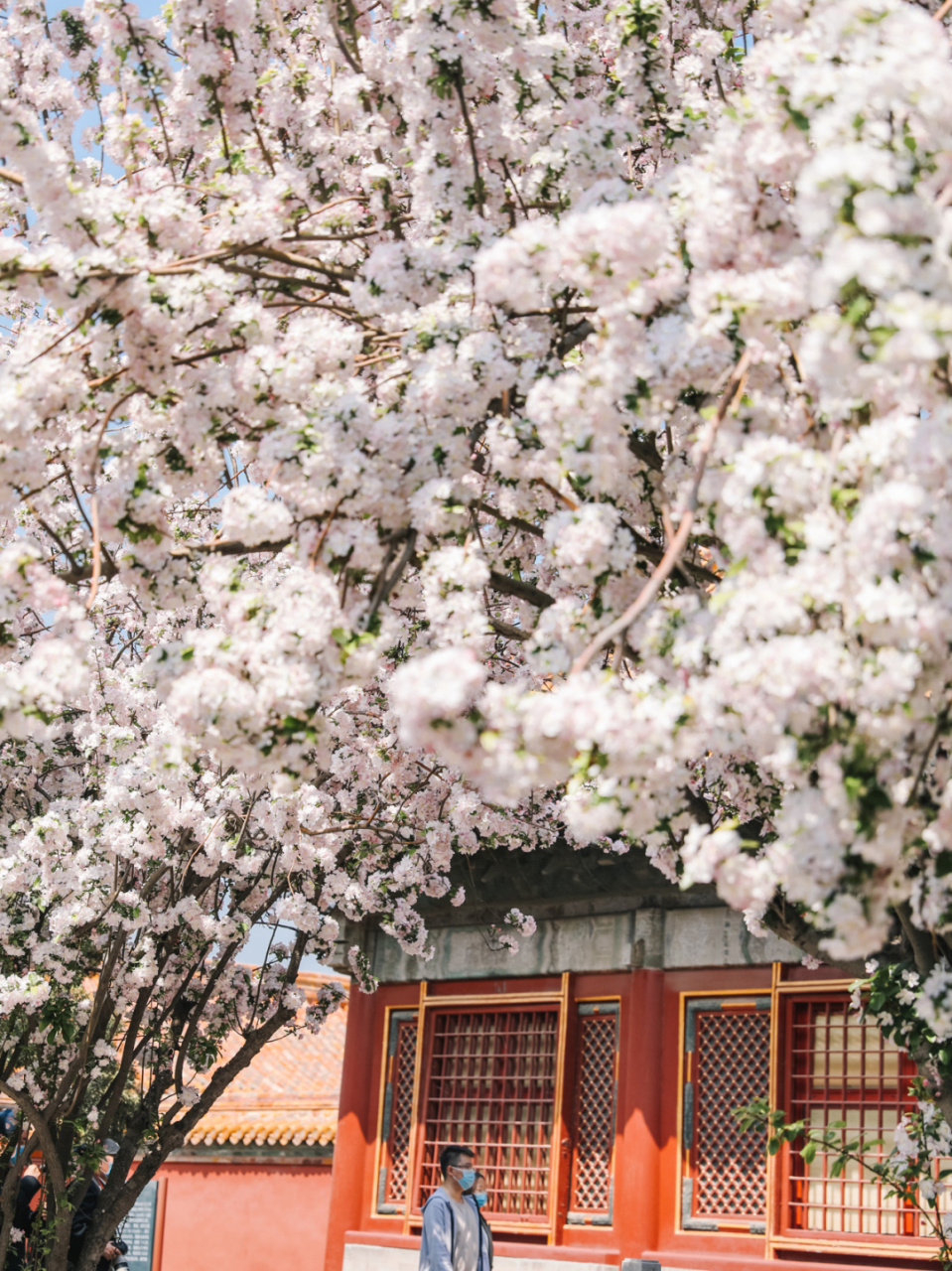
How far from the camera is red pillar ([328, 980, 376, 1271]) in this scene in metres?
12.6

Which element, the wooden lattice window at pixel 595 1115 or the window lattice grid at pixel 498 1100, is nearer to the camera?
the wooden lattice window at pixel 595 1115

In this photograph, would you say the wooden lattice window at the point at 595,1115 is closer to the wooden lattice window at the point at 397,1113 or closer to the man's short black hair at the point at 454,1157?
the wooden lattice window at the point at 397,1113

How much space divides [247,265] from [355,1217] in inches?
376

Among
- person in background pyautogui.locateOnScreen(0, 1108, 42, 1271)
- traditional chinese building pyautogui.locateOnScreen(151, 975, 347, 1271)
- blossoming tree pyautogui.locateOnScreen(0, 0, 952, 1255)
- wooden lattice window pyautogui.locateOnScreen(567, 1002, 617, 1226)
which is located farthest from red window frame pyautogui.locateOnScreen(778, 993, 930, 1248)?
traditional chinese building pyautogui.locateOnScreen(151, 975, 347, 1271)

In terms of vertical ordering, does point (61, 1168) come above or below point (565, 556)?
below

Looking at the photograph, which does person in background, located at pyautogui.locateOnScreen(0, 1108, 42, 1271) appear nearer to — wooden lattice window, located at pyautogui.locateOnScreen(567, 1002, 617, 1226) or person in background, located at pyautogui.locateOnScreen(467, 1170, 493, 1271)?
person in background, located at pyautogui.locateOnScreen(467, 1170, 493, 1271)

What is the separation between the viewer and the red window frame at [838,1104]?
950 cm

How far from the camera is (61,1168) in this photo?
9.62 meters

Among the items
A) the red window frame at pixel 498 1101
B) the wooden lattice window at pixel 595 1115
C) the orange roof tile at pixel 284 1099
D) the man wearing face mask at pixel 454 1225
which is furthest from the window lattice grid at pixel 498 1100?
the man wearing face mask at pixel 454 1225

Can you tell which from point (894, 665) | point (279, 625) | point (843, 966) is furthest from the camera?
point (843, 966)

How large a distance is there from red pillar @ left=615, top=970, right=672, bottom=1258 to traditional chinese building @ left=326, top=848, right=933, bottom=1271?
0.02m

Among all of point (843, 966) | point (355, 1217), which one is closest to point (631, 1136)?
point (355, 1217)

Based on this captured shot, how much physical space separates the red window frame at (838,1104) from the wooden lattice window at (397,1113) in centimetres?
378

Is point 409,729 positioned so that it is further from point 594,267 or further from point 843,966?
point 843,966
